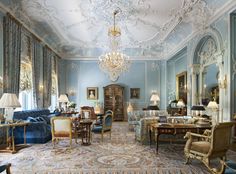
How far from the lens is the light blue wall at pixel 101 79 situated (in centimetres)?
1481

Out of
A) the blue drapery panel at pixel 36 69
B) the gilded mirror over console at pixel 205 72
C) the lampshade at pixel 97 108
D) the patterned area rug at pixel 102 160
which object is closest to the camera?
the patterned area rug at pixel 102 160

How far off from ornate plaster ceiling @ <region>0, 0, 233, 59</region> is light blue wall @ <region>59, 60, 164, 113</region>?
2231 mm

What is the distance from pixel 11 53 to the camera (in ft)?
23.7

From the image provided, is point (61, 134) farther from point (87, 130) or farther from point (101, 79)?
point (101, 79)

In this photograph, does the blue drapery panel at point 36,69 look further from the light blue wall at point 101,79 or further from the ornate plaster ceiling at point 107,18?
the light blue wall at point 101,79

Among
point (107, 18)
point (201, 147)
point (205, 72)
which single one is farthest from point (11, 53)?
point (205, 72)

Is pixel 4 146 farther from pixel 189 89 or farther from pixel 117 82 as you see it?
pixel 117 82

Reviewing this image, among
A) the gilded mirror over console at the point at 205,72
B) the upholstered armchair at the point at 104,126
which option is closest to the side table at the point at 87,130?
the upholstered armchair at the point at 104,126

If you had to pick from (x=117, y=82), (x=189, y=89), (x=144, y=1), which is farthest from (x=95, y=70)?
(x=144, y=1)

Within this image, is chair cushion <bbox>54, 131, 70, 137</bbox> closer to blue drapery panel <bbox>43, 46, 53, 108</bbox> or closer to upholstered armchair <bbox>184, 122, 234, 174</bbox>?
upholstered armchair <bbox>184, 122, 234, 174</bbox>

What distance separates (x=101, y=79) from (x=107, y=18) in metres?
6.65

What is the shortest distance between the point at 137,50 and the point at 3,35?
29.7ft

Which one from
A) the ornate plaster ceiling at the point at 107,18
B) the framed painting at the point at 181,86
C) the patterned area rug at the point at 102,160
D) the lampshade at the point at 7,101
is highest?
the ornate plaster ceiling at the point at 107,18

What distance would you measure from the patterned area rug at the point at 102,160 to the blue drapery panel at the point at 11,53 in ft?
6.92
